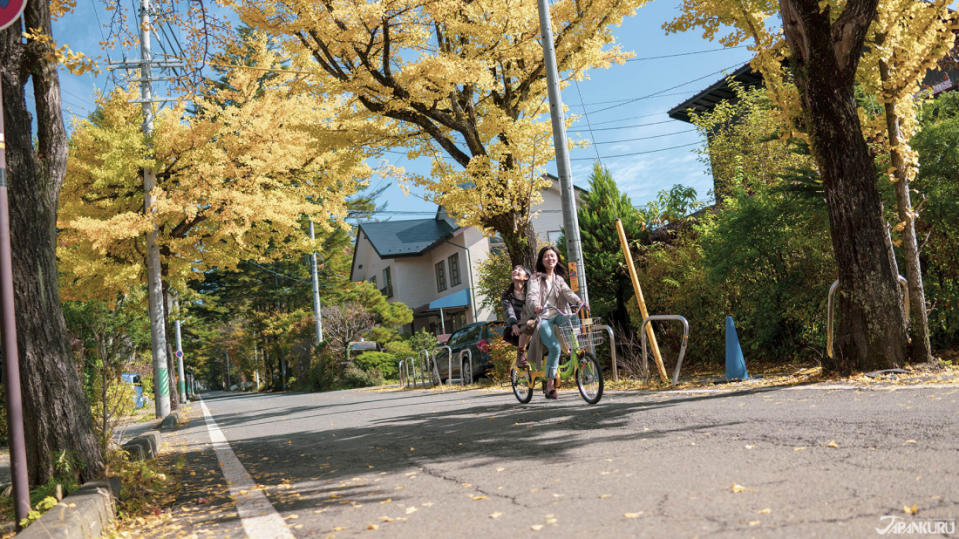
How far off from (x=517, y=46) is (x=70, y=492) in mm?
11708

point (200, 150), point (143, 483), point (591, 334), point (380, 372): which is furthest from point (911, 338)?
point (380, 372)

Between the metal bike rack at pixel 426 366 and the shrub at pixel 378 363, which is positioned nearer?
the metal bike rack at pixel 426 366

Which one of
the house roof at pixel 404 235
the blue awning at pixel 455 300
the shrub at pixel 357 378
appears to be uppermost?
the house roof at pixel 404 235

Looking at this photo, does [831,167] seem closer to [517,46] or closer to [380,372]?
[517,46]

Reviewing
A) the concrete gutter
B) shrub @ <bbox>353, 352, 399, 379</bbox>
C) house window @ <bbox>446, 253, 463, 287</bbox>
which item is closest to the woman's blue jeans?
the concrete gutter

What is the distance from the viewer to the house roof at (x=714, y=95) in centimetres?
2814

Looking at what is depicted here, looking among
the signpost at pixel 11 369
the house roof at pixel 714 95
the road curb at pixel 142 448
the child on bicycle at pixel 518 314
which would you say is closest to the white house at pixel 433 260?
the house roof at pixel 714 95

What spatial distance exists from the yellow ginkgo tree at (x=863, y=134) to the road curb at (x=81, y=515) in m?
7.86

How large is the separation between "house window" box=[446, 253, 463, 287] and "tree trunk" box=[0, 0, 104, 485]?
3309 cm

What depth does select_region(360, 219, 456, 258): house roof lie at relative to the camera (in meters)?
44.1

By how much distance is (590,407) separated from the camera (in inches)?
335
